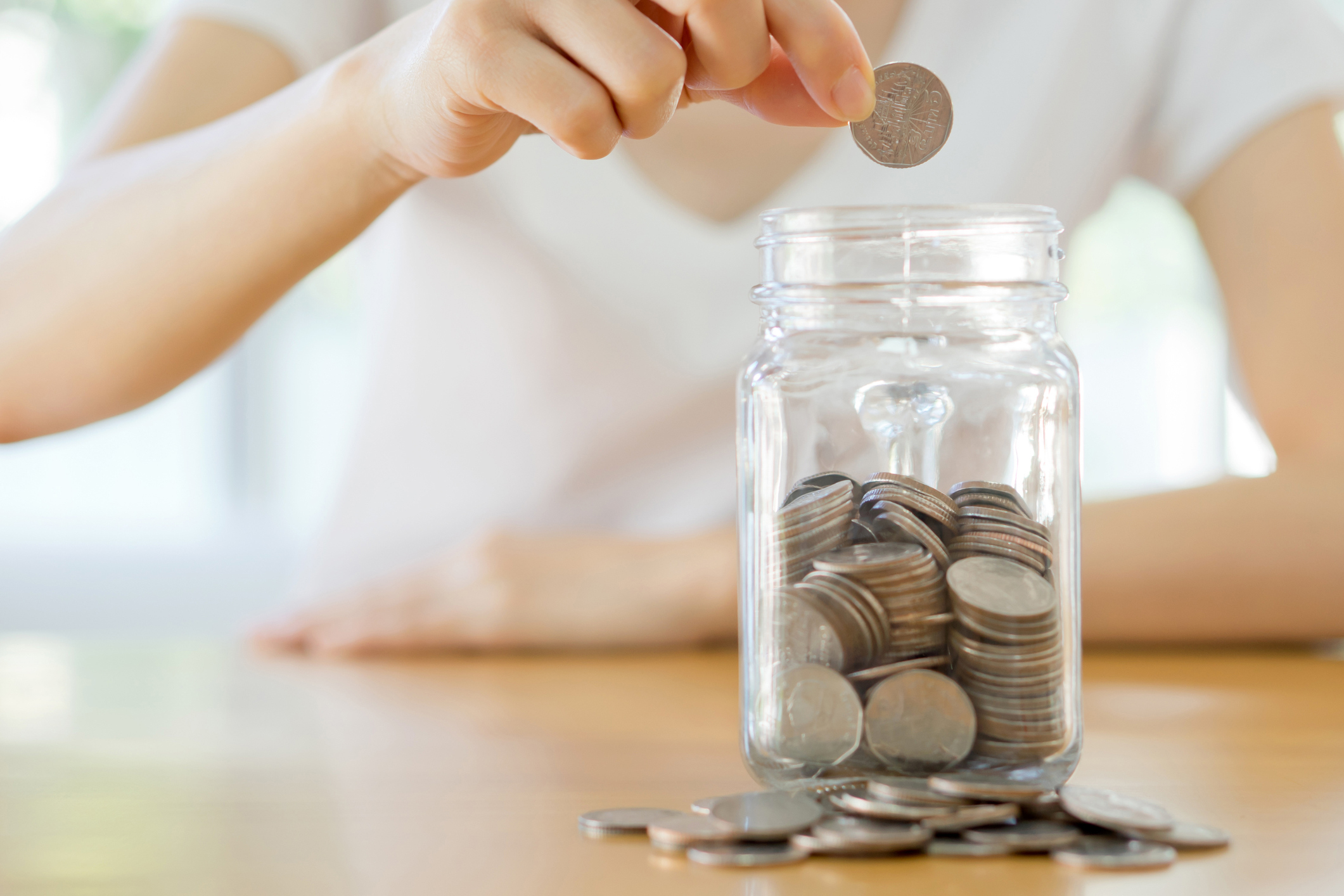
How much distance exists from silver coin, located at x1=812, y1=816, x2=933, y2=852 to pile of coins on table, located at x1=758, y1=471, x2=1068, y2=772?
0.15 feet

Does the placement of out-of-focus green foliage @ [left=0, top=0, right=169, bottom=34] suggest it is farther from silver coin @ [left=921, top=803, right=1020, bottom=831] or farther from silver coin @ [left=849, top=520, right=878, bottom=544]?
silver coin @ [left=921, top=803, right=1020, bottom=831]

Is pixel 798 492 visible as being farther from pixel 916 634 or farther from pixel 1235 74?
pixel 1235 74

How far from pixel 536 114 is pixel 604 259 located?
739 mm

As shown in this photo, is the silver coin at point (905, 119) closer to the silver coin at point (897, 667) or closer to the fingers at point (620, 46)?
the fingers at point (620, 46)

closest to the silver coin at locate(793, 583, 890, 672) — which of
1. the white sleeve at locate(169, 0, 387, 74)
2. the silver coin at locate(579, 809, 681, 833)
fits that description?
the silver coin at locate(579, 809, 681, 833)

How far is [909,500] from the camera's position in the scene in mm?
527

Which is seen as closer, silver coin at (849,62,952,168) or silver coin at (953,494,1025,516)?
silver coin at (953,494,1025,516)

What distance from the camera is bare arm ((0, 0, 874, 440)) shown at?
54cm

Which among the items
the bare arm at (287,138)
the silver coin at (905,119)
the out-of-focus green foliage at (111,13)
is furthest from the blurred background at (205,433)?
the silver coin at (905,119)

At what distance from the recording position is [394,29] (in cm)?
67

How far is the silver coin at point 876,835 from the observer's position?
455mm

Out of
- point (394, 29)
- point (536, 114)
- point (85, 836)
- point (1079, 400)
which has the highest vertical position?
point (394, 29)

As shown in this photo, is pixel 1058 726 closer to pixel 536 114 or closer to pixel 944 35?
pixel 536 114

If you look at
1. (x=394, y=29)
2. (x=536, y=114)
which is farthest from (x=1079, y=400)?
(x=394, y=29)
